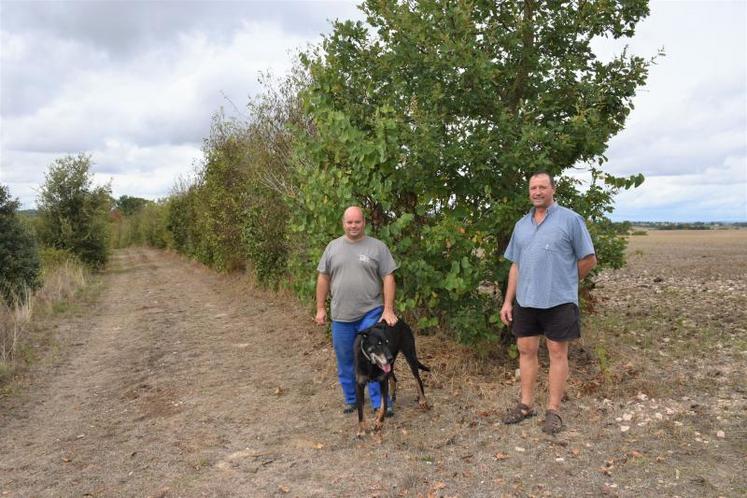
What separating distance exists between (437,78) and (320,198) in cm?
198

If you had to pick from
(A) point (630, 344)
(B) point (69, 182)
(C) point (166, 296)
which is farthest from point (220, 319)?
(B) point (69, 182)

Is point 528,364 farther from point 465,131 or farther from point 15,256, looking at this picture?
point 15,256

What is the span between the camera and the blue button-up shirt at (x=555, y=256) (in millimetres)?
4895

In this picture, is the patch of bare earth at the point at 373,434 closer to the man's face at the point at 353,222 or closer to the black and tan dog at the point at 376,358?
the black and tan dog at the point at 376,358

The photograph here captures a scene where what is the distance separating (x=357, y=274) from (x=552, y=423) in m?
2.25

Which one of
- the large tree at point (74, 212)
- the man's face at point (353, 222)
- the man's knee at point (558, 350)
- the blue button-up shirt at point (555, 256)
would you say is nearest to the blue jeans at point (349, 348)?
the man's face at point (353, 222)

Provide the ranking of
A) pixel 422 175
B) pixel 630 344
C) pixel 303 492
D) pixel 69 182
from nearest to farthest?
pixel 303 492 → pixel 422 175 → pixel 630 344 → pixel 69 182

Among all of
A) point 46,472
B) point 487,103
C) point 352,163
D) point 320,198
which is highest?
point 487,103

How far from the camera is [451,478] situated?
448 centimetres

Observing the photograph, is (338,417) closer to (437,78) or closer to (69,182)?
(437,78)

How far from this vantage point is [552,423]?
16.7 feet

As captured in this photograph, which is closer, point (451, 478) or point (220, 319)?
point (451, 478)

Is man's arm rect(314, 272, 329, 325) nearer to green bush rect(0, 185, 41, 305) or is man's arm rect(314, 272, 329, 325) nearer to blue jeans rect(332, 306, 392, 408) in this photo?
blue jeans rect(332, 306, 392, 408)

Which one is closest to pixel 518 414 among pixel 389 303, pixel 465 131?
pixel 389 303
